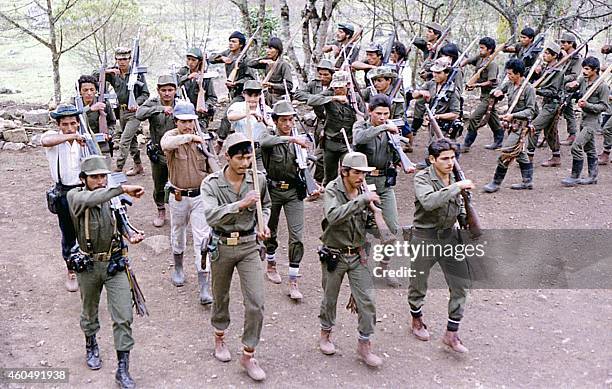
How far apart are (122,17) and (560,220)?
12.1 metres

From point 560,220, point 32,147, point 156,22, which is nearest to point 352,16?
point 156,22

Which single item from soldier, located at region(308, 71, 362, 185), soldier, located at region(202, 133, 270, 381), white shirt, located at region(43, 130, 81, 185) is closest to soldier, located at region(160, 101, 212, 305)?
white shirt, located at region(43, 130, 81, 185)

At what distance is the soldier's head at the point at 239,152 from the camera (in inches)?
191

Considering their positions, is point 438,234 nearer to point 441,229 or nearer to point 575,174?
point 441,229

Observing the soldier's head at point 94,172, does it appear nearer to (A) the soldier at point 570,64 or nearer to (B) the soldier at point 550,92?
(B) the soldier at point 550,92

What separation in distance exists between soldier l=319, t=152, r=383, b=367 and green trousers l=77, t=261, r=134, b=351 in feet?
5.24

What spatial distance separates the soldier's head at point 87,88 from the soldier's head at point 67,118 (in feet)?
6.10

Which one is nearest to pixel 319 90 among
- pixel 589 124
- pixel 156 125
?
pixel 156 125

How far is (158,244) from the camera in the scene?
7.70m

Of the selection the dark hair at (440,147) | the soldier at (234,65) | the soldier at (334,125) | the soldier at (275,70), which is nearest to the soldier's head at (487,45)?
the soldier at (275,70)

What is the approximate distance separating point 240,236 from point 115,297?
3.48ft

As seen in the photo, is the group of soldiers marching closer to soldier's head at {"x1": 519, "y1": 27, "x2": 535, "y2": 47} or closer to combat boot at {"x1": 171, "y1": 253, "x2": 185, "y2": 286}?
combat boot at {"x1": 171, "y1": 253, "x2": 185, "y2": 286}

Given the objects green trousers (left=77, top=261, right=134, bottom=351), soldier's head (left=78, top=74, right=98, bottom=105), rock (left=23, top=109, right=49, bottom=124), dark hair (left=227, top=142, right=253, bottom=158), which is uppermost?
soldier's head (left=78, top=74, right=98, bottom=105)

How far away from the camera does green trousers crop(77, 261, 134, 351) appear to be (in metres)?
4.92
